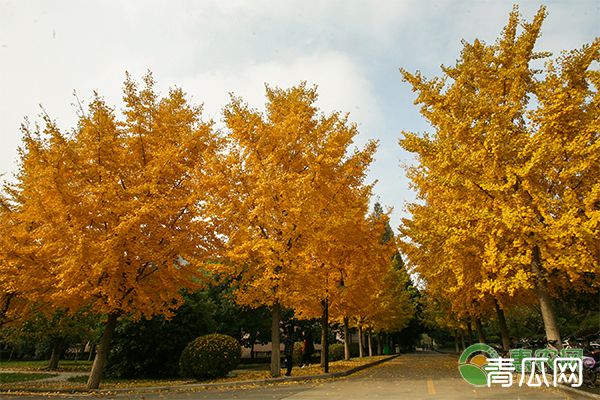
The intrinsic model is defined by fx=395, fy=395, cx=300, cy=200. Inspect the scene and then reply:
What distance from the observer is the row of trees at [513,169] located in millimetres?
9945

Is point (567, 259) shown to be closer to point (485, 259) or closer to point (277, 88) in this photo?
point (485, 259)

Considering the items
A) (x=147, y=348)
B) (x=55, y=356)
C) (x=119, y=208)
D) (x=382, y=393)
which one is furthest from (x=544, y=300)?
(x=55, y=356)

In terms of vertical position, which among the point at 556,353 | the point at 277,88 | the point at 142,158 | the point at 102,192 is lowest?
the point at 556,353

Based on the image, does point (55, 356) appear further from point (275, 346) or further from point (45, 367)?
point (275, 346)

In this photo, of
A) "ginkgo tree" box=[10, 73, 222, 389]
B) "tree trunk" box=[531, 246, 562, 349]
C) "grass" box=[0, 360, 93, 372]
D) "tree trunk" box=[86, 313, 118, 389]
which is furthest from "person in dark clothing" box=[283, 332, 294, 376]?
"grass" box=[0, 360, 93, 372]

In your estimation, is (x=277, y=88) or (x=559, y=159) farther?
(x=277, y=88)

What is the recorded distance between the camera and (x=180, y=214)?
12648 mm

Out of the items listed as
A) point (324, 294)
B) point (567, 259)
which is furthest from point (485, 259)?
point (324, 294)

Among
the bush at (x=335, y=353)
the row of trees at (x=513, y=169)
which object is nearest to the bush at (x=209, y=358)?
the row of trees at (x=513, y=169)

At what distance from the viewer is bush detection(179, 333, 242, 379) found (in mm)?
13648

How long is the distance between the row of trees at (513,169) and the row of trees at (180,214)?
297cm

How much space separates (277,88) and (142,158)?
20.1 ft

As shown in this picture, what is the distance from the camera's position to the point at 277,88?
16.0 metres

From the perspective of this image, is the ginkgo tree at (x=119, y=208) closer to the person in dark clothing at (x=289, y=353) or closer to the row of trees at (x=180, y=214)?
the row of trees at (x=180, y=214)
